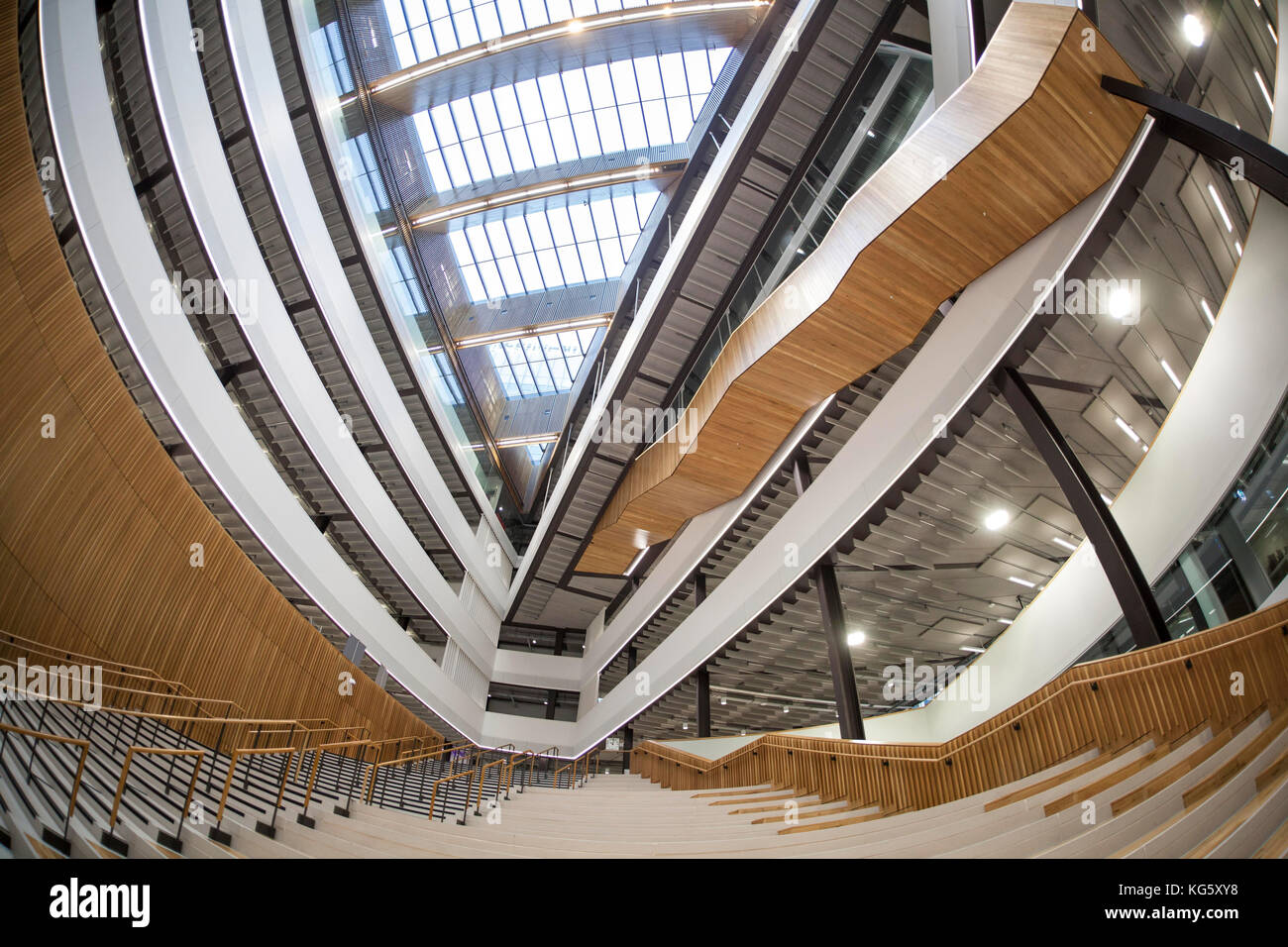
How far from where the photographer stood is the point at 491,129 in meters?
18.9

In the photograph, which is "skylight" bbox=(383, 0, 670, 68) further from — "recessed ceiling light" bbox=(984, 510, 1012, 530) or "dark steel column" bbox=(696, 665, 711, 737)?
"dark steel column" bbox=(696, 665, 711, 737)

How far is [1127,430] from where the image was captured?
9.17m

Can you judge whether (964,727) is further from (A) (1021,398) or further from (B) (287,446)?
(B) (287,446)

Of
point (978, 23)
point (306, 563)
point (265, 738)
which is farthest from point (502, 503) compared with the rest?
point (978, 23)

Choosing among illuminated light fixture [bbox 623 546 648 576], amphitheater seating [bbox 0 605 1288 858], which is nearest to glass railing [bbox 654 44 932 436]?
amphitheater seating [bbox 0 605 1288 858]

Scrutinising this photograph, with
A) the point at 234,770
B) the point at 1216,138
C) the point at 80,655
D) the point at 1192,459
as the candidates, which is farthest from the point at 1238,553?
the point at 80,655

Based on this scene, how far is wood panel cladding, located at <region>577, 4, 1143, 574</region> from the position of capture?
21.1ft

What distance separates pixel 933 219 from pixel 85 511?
35.1ft

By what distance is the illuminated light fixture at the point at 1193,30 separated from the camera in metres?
6.20

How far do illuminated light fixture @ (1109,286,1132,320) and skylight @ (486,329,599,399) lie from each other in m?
16.8

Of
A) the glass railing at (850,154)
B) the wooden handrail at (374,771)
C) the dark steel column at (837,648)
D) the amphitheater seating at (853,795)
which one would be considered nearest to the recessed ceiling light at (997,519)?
the dark steel column at (837,648)

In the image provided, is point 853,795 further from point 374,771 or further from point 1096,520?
point 374,771

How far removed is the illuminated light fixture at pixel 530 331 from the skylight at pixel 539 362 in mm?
1213

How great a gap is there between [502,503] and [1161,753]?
22.9 m
